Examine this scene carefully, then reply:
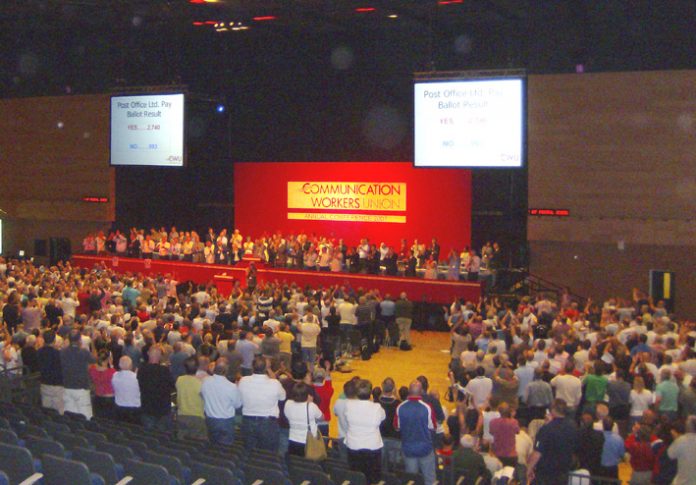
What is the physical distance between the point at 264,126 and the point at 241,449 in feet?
71.9

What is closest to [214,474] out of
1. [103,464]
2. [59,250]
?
[103,464]

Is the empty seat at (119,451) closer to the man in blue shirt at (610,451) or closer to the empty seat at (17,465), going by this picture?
the empty seat at (17,465)

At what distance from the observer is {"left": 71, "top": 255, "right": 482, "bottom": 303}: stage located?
21719 mm

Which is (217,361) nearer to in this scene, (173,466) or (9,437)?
(9,437)

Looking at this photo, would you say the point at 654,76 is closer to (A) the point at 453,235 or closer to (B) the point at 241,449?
(A) the point at 453,235

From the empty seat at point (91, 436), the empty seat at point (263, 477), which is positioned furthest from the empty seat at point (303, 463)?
the empty seat at point (91, 436)

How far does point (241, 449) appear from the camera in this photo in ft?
27.2

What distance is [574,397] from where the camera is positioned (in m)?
11.2

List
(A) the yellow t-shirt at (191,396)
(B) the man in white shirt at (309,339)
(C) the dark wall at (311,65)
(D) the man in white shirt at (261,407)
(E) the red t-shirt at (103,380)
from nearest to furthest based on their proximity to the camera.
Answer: (D) the man in white shirt at (261,407) < (A) the yellow t-shirt at (191,396) < (E) the red t-shirt at (103,380) < (B) the man in white shirt at (309,339) < (C) the dark wall at (311,65)

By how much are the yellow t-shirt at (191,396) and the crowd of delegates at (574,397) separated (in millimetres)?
2845

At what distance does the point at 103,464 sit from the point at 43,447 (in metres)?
0.86

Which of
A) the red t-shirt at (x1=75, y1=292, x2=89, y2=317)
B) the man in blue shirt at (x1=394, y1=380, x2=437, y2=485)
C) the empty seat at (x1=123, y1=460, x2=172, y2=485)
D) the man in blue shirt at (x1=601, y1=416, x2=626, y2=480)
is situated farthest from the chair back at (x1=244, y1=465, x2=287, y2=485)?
the red t-shirt at (x1=75, y1=292, x2=89, y2=317)

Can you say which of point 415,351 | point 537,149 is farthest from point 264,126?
point 415,351

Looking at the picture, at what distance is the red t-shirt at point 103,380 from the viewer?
10.5 m
